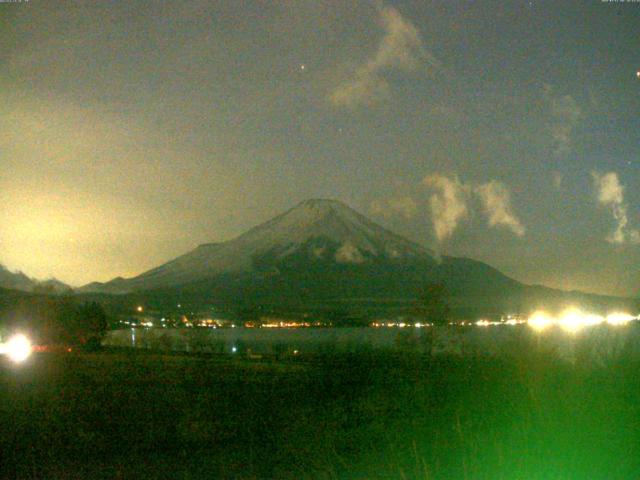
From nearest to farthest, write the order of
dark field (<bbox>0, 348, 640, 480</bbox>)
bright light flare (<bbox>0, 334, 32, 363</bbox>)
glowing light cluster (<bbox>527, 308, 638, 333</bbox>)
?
1. dark field (<bbox>0, 348, 640, 480</bbox>)
2. glowing light cluster (<bbox>527, 308, 638, 333</bbox>)
3. bright light flare (<bbox>0, 334, 32, 363</bbox>)

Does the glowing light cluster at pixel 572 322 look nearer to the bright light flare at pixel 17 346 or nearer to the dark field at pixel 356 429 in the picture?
the dark field at pixel 356 429

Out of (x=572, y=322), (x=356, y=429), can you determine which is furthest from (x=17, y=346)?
(x=356, y=429)

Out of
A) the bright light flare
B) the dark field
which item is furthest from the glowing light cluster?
the bright light flare

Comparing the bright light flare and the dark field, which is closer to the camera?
the dark field

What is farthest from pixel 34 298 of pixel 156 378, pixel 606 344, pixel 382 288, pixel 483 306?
pixel 382 288

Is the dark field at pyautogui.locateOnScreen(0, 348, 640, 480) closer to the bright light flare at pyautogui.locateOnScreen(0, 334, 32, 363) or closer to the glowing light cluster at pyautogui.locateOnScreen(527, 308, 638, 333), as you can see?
the glowing light cluster at pyautogui.locateOnScreen(527, 308, 638, 333)

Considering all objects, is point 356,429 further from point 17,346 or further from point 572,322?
point 17,346

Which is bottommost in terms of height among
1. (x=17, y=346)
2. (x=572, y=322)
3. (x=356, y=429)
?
(x=356, y=429)

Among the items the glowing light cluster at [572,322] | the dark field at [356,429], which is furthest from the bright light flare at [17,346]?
the dark field at [356,429]
